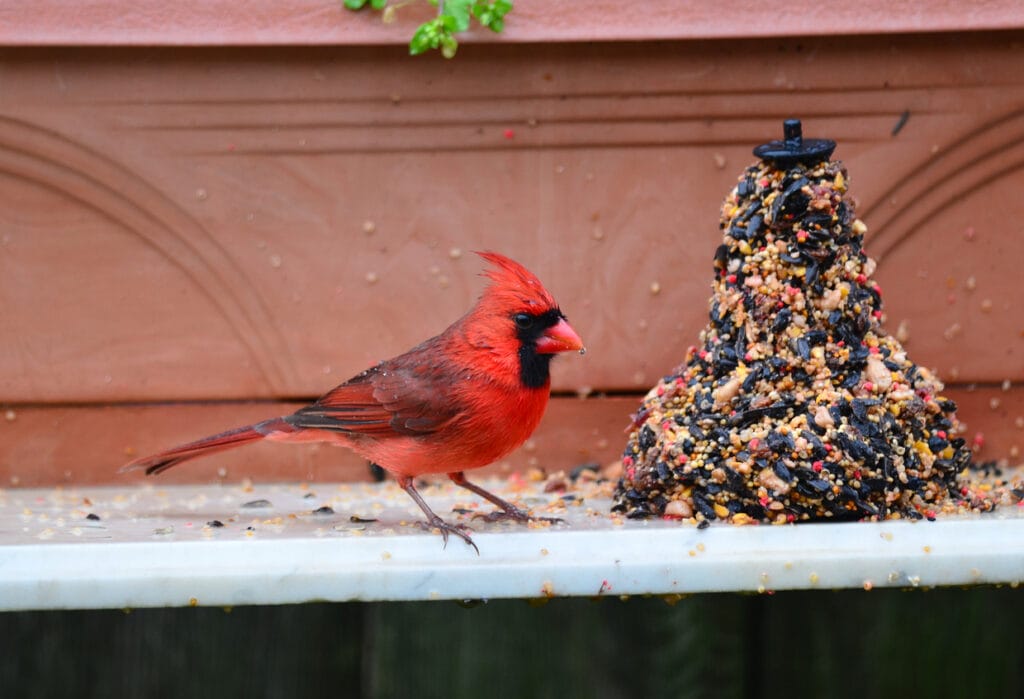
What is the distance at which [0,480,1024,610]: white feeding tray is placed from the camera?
6.92 feet

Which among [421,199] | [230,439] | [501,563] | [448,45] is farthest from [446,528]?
[448,45]

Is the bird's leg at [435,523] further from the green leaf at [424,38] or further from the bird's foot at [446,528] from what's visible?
the green leaf at [424,38]

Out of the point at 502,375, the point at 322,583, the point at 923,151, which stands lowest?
the point at 322,583

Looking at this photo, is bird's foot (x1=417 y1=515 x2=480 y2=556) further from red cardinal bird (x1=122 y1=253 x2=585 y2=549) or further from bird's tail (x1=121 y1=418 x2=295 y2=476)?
bird's tail (x1=121 y1=418 x2=295 y2=476)

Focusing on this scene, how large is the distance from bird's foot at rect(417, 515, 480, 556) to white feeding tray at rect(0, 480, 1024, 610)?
0.02m

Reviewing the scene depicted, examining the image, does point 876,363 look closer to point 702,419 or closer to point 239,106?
point 702,419

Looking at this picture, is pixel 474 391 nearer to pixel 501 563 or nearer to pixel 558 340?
pixel 558 340

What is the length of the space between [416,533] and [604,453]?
0.92 metres

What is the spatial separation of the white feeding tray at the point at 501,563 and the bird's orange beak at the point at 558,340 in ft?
1.25

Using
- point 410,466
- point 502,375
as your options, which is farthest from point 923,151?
point 410,466

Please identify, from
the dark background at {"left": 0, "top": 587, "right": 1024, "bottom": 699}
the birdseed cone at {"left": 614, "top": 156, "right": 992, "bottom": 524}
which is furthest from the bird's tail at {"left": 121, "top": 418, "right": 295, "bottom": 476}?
the birdseed cone at {"left": 614, "top": 156, "right": 992, "bottom": 524}

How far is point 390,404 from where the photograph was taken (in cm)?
263

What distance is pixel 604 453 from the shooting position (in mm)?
3256

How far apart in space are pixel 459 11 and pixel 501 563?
1419 millimetres
